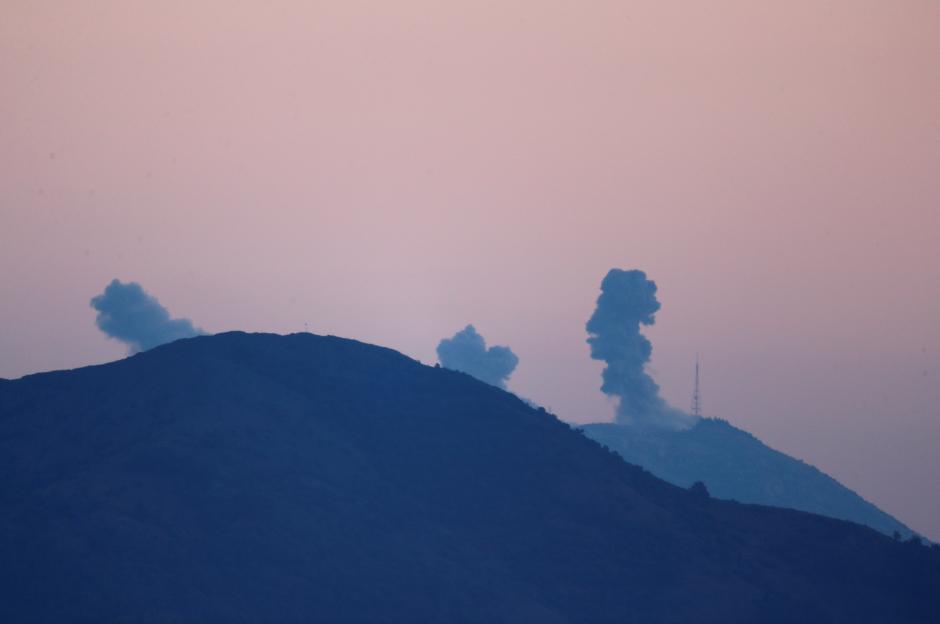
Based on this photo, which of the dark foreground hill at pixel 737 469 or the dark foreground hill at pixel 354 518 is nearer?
the dark foreground hill at pixel 354 518

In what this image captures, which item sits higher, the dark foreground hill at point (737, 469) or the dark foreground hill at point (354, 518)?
the dark foreground hill at point (737, 469)

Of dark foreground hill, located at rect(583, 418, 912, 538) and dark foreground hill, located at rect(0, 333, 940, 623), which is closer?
dark foreground hill, located at rect(0, 333, 940, 623)

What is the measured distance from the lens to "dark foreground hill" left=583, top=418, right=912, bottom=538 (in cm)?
15325

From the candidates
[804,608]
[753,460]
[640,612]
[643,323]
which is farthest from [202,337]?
[753,460]

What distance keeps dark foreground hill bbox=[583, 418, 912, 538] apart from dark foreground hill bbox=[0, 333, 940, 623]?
63458 millimetres

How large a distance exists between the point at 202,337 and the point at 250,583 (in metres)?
28.0

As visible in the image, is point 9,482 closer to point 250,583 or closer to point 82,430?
point 82,430

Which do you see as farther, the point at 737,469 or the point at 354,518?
the point at 737,469

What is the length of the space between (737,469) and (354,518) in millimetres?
91764

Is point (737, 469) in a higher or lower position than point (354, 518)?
higher

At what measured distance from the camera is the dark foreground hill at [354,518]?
6831 centimetres

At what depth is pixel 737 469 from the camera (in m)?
160

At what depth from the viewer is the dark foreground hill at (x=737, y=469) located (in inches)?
6033

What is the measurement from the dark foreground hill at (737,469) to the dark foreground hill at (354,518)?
6346 centimetres
